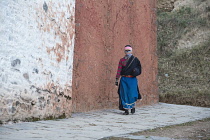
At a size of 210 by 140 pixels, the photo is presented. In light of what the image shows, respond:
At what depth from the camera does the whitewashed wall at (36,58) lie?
17.7 ft

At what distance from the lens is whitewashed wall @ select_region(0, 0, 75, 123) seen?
17.7ft

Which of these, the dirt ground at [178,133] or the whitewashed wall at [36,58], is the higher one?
the whitewashed wall at [36,58]

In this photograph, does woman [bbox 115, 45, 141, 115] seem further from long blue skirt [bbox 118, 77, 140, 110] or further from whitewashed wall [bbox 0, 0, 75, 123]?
whitewashed wall [bbox 0, 0, 75, 123]

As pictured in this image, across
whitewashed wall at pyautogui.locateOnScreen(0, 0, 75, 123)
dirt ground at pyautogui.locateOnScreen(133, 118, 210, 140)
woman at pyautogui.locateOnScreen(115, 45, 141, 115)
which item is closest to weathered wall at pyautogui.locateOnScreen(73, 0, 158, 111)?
woman at pyautogui.locateOnScreen(115, 45, 141, 115)

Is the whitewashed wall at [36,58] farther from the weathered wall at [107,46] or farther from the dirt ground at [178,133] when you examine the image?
the dirt ground at [178,133]

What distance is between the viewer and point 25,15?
575 centimetres

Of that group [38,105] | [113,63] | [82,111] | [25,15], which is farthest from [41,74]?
[113,63]

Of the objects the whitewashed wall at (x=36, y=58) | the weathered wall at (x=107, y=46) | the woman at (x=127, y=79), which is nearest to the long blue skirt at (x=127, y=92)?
the woman at (x=127, y=79)

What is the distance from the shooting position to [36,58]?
6.02 meters

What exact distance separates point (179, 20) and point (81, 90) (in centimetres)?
1900

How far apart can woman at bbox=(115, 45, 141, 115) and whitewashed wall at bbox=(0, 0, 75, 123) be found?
4.90 feet

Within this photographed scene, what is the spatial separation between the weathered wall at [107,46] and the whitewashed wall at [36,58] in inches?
30.7

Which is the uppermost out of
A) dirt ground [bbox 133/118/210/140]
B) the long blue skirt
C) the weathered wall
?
the weathered wall

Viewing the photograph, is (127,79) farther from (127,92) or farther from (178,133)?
(178,133)
